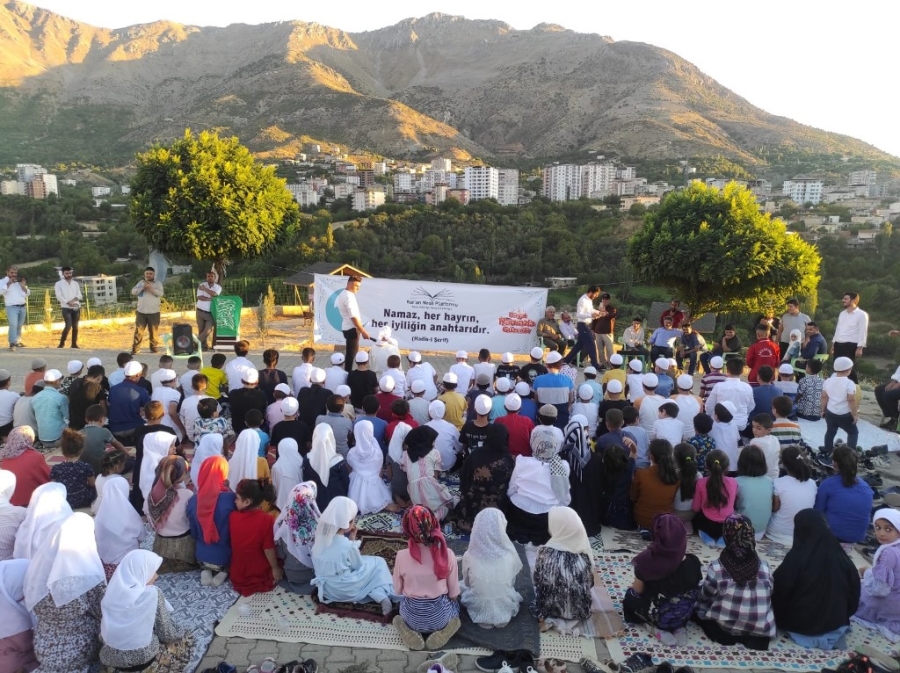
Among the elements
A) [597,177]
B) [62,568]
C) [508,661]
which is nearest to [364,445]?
[508,661]

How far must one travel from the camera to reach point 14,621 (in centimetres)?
339

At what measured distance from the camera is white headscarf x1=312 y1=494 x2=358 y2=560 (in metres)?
4.09

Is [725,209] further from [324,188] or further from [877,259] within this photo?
[324,188]

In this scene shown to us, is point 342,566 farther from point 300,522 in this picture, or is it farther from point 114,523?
point 114,523

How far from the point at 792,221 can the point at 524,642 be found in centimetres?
5487

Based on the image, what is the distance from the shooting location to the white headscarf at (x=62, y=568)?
3.30 m

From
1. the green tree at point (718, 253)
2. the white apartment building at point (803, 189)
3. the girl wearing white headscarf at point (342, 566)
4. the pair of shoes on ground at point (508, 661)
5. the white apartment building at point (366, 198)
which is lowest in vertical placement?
the pair of shoes on ground at point (508, 661)

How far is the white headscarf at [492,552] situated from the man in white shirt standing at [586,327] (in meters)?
6.59

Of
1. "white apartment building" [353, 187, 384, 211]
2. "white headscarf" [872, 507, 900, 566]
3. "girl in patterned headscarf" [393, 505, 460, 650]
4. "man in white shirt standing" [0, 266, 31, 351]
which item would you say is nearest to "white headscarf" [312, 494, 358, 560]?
"girl in patterned headscarf" [393, 505, 460, 650]

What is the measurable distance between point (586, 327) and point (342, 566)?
705 centimetres

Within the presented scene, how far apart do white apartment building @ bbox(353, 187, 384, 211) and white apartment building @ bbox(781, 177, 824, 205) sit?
4698cm

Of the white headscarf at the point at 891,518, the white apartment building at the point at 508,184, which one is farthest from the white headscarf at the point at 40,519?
the white apartment building at the point at 508,184

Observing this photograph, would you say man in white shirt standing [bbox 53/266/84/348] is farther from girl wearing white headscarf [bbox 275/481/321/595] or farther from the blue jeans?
girl wearing white headscarf [bbox 275/481/321/595]

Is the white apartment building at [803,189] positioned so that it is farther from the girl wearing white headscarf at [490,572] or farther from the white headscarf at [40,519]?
the white headscarf at [40,519]
